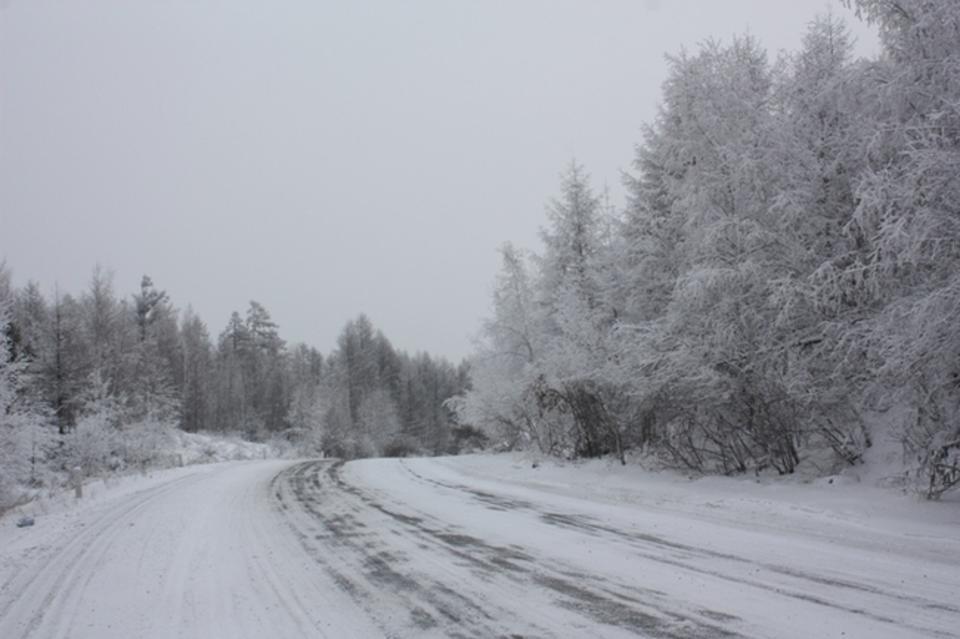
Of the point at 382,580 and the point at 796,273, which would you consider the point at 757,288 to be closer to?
the point at 796,273

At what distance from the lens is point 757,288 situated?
1225cm

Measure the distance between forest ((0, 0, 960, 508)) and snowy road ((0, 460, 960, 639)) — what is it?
2.80m

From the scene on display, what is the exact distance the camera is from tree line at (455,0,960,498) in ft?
27.7

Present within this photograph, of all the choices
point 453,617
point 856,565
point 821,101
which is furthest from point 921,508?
point 821,101

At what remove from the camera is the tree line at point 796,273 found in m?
8.45

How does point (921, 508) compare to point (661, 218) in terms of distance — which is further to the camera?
point (661, 218)

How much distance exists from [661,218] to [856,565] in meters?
13.8

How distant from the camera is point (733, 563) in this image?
6129mm

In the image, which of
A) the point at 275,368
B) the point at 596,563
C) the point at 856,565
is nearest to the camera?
the point at 856,565

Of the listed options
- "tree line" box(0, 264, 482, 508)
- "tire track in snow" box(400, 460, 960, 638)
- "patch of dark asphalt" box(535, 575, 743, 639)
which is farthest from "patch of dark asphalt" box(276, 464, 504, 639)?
"tree line" box(0, 264, 482, 508)

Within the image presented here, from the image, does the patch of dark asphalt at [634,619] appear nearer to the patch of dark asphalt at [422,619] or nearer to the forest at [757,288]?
the patch of dark asphalt at [422,619]

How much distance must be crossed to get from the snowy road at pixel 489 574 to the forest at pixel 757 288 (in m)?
2.80

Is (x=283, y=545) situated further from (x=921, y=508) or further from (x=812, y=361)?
(x=812, y=361)

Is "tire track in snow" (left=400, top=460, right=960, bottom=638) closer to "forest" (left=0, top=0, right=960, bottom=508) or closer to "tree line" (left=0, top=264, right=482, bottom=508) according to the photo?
"forest" (left=0, top=0, right=960, bottom=508)
